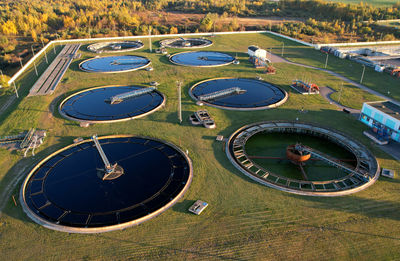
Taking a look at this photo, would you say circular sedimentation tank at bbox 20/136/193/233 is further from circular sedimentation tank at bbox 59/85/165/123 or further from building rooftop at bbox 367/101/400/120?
building rooftop at bbox 367/101/400/120

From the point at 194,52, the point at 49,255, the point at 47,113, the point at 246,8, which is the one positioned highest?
the point at 246,8

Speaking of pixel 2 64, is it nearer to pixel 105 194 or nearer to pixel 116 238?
pixel 105 194

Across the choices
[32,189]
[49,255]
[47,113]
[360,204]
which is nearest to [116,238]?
[49,255]

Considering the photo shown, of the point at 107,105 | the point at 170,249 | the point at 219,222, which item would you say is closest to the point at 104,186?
the point at 170,249

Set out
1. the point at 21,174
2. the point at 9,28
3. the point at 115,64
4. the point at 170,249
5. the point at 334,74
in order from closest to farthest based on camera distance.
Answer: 1. the point at 170,249
2. the point at 21,174
3. the point at 334,74
4. the point at 115,64
5. the point at 9,28

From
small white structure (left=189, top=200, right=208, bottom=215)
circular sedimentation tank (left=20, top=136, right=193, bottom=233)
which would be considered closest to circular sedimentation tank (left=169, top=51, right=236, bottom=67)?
circular sedimentation tank (left=20, top=136, right=193, bottom=233)

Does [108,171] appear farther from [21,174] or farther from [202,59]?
[202,59]

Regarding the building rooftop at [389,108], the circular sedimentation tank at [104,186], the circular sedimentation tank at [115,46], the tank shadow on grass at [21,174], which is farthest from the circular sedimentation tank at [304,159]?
the circular sedimentation tank at [115,46]
